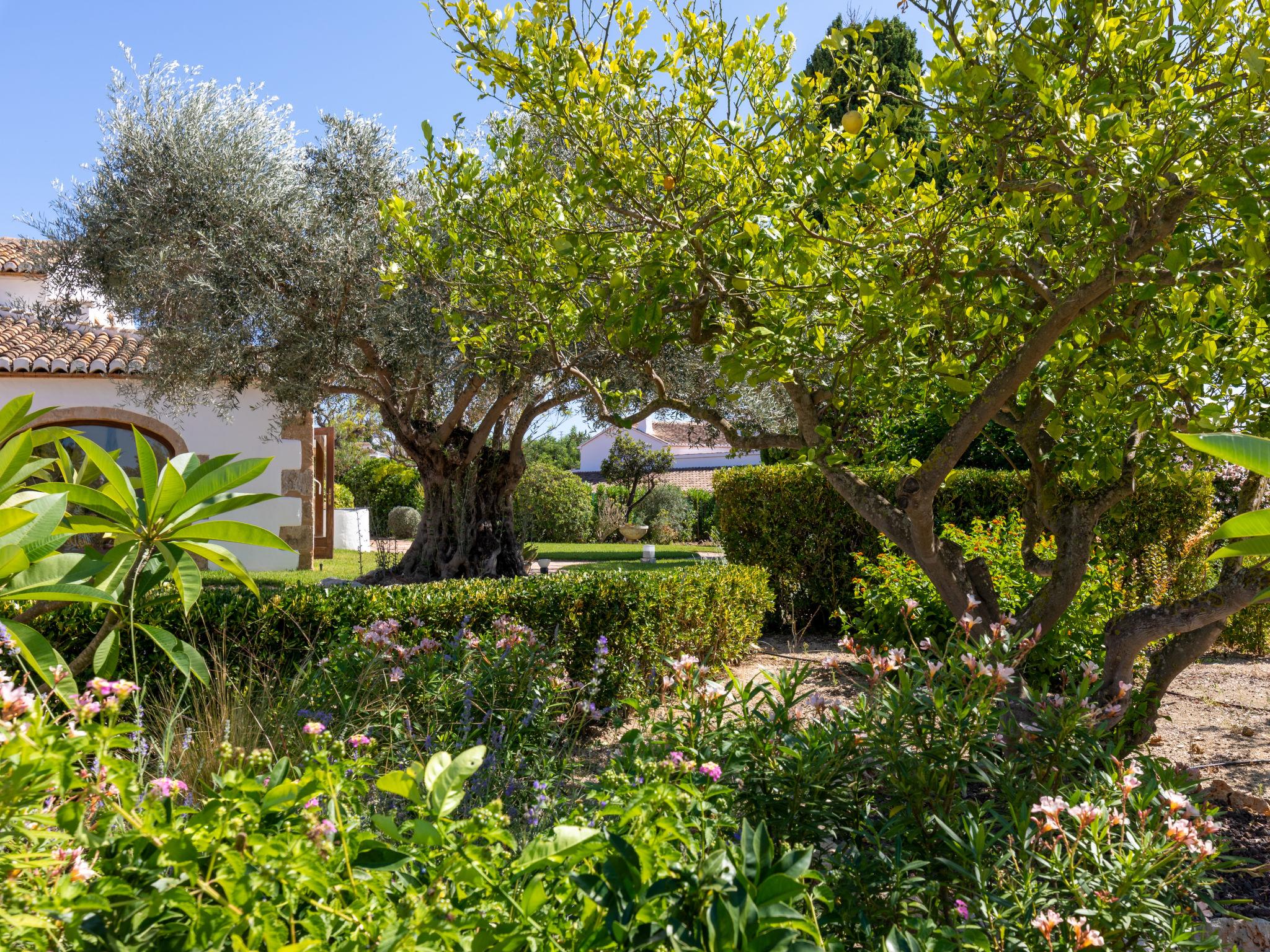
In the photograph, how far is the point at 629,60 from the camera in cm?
338

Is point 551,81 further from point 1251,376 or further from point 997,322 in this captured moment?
point 1251,376

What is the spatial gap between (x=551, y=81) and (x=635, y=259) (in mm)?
790

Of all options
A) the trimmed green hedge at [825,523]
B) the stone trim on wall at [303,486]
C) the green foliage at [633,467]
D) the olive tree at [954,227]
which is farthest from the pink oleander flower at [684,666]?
the green foliage at [633,467]

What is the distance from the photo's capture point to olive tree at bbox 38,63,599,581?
9.46 m

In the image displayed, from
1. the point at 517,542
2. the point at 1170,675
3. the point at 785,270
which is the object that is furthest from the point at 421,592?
the point at 517,542

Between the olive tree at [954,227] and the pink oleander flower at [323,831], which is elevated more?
the olive tree at [954,227]

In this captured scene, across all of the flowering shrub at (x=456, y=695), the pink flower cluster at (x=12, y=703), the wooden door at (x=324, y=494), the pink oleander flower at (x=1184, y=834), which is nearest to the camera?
the pink flower cluster at (x=12, y=703)

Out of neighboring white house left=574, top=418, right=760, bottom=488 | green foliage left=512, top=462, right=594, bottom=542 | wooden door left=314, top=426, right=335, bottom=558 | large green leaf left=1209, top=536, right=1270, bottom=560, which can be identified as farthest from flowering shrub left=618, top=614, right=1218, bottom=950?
neighboring white house left=574, top=418, right=760, bottom=488

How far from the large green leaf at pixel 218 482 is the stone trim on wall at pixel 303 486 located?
1268 centimetres

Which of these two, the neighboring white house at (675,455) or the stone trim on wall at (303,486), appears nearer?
the stone trim on wall at (303,486)

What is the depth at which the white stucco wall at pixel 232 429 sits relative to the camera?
13086 millimetres

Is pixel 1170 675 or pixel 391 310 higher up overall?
pixel 391 310

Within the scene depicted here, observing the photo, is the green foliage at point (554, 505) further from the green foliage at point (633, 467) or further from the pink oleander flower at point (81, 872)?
the pink oleander flower at point (81, 872)

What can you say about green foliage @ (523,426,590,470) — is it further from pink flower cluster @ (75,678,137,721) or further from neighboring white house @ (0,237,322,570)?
pink flower cluster @ (75,678,137,721)
